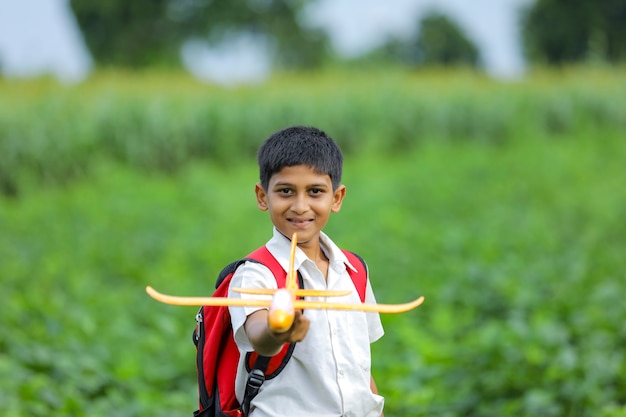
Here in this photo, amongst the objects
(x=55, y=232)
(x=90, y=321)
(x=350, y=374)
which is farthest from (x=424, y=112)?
(x=350, y=374)

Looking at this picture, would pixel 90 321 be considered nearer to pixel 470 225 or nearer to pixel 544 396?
pixel 544 396

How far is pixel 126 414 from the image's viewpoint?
3.98 m

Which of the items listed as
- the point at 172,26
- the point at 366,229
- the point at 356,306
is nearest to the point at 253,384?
the point at 356,306

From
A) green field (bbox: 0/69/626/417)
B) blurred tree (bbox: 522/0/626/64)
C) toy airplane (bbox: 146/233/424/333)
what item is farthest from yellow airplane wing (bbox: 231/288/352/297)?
blurred tree (bbox: 522/0/626/64)

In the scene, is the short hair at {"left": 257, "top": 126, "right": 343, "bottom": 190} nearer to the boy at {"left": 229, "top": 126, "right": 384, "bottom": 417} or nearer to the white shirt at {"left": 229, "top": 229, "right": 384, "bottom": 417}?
the boy at {"left": 229, "top": 126, "right": 384, "bottom": 417}

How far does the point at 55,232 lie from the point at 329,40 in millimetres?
22979

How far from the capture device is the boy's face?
1.89 metres

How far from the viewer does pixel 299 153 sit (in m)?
1.90

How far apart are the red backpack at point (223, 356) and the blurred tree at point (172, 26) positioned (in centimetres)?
2472

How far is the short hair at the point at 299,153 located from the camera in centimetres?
190

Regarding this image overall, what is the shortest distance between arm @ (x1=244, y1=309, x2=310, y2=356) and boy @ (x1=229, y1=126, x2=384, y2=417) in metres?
0.05

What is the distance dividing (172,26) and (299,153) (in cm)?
2614

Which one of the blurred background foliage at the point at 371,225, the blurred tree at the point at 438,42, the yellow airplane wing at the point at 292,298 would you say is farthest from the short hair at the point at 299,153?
the blurred tree at the point at 438,42

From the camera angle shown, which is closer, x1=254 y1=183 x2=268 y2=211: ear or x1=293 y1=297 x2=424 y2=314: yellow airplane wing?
x1=293 y1=297 x2=424 y2=314: yellow airplane wing
